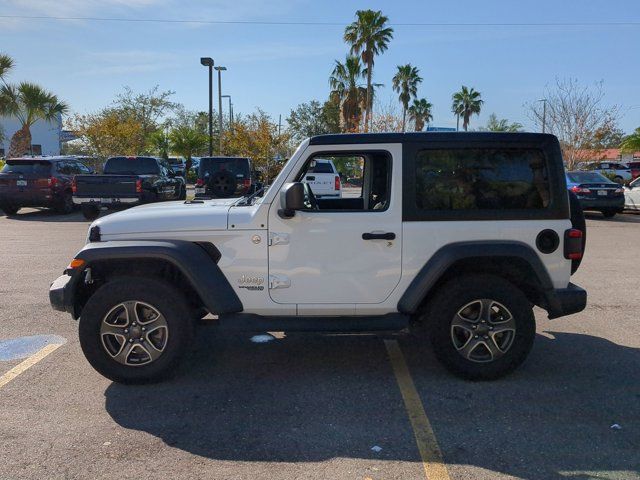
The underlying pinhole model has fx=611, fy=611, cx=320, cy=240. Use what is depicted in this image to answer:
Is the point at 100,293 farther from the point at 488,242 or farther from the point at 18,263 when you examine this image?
the point at 18,263

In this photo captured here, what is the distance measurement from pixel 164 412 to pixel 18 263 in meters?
6.78

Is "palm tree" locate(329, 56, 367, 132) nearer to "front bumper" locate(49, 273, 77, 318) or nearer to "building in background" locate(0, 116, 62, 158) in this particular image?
"building in background" locate(0, 116, 62, 158)

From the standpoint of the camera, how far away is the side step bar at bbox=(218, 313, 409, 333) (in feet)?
15.4

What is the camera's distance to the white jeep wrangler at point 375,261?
183 inches

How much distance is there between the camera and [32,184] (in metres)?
17.4

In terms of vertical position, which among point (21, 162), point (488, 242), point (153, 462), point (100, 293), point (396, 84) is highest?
point (396, 84)

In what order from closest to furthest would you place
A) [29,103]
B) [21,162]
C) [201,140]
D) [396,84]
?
1. [21,162]
2. [29,103]
3. [201,140]
4. [396,84]

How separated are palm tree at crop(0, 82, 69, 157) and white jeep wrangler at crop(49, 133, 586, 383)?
28442mm


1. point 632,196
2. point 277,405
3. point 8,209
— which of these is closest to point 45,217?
point 8,209

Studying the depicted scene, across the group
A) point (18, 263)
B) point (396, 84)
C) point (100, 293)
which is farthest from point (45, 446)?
point (396, 84)

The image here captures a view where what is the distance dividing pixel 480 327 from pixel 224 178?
1298 centimetres

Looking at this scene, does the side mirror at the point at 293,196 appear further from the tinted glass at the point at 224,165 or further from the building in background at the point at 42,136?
the building in background at the point at 42,136

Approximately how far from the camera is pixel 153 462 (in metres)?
3.58

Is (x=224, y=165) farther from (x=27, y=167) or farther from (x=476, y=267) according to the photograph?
(x=476, y=267)
